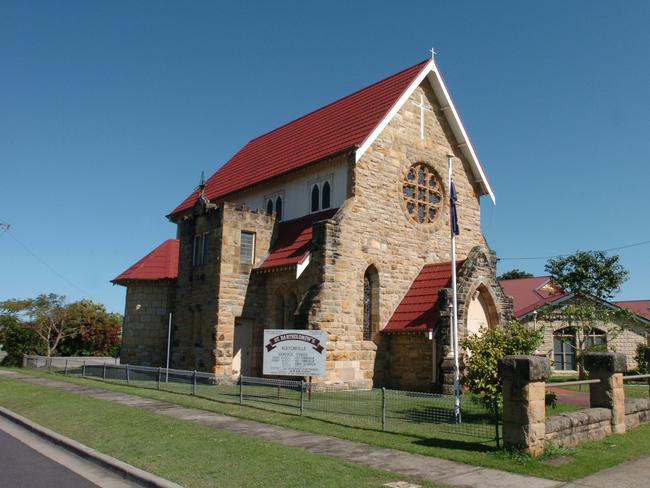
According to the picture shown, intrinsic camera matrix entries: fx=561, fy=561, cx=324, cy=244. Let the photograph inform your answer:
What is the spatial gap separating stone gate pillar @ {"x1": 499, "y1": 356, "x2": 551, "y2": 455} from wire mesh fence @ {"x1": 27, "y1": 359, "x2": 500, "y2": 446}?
0.63 m

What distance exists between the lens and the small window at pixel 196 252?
1025 inches

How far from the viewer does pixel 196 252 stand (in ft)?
86.3

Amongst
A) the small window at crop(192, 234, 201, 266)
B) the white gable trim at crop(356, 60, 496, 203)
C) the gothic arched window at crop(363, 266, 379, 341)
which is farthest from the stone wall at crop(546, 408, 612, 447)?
the small window at crop(192, 234, 201, 266)

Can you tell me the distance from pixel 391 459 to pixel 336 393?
10.00m

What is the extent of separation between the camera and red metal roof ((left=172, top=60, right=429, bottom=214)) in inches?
971

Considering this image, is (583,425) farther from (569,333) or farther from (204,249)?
(569,333)

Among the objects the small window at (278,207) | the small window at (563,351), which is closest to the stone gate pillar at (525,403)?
the small window at (278,207)

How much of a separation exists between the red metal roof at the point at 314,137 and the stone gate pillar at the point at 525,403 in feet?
46.1

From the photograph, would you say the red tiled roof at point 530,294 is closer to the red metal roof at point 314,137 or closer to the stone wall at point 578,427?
the red metal roof at point 314,137

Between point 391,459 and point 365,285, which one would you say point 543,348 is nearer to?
point 365,285

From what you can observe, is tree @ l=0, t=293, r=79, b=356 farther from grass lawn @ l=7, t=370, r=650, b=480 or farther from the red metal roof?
grass lawn @ l=7, t=370, r=650, b=480

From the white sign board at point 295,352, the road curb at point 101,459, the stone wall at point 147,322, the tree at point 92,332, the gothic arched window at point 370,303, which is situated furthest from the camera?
the tree at point 92,332

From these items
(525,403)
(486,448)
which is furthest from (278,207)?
(525,403)

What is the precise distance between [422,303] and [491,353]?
877 centimetres
